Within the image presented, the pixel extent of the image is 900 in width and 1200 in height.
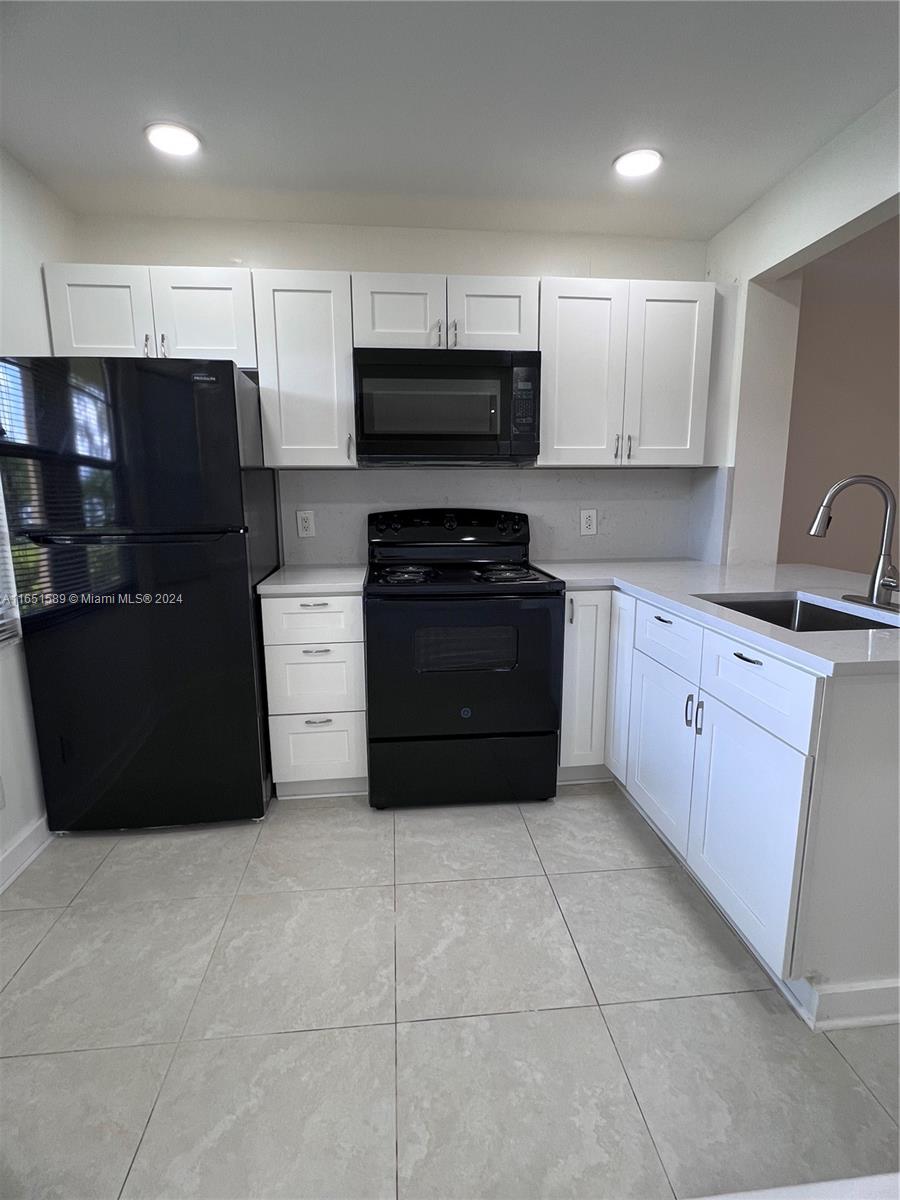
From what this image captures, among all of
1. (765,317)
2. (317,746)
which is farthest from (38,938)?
(765,317)

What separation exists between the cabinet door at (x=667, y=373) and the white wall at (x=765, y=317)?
0.40 ft

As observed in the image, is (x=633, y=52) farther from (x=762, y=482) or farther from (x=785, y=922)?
(x=785, y=922)

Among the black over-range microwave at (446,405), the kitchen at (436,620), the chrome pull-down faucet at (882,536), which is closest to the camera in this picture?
the kitchen at (436,620)

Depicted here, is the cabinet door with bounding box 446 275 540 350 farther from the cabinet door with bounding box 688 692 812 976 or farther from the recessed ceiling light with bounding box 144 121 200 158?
the cabinet door with bounding box 688 692 812 976

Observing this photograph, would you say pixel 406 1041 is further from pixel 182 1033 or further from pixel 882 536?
pixel 882 536

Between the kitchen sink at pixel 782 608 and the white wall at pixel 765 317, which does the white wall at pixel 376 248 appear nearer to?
the white wall at pixel 765 317

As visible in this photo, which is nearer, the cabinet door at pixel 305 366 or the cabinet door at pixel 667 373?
the cabinet door at pixel 305 366

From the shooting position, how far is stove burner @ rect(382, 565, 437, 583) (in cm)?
215

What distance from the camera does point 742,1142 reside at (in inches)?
40.8

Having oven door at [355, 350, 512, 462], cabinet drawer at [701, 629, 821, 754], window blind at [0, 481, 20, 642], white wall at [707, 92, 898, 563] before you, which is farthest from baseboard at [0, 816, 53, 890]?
white wall at [707, 92, 898, 563]

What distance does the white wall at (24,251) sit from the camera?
1.84 meters

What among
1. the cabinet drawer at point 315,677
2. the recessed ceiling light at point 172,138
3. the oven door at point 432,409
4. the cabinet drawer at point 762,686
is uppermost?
the recessed ceiling light at point 172,138

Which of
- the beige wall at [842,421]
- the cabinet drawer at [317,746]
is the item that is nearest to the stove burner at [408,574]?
the cabinet drawer at [317,746]

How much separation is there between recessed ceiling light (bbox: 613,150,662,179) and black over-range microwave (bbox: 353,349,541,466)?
2.12 ft
